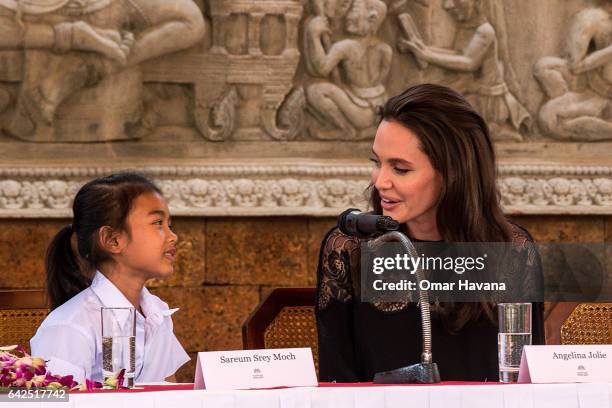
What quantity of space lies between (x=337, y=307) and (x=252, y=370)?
0.83 meters

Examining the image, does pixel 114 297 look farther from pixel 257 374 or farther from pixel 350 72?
pixel 350 72

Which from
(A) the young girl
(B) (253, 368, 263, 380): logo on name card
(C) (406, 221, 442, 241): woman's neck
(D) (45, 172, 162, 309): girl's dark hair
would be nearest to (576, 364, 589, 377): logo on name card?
(B) (253, 368, 263, 380): logo on name card

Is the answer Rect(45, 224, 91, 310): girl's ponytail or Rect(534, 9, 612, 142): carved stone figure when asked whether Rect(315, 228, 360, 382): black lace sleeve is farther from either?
Rect(534, 9, 612, 142): carved stone figure

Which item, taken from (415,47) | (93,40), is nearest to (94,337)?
(93,40)

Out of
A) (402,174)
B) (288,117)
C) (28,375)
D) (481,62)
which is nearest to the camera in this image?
(28,375)

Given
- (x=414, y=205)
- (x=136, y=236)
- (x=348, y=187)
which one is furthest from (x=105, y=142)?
(x=414, y=205)

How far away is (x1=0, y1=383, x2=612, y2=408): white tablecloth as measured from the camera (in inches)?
78.5

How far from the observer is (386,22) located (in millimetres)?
5203

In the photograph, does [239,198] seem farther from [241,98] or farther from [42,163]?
[42,163]

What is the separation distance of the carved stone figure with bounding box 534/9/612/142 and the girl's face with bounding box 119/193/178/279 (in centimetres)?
235

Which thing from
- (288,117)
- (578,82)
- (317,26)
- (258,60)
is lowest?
(288,117)

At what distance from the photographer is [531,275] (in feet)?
9.45

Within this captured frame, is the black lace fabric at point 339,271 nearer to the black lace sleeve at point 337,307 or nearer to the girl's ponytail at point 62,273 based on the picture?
the black lace sleeve at point 337,307

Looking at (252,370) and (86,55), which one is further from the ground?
(86,55)
